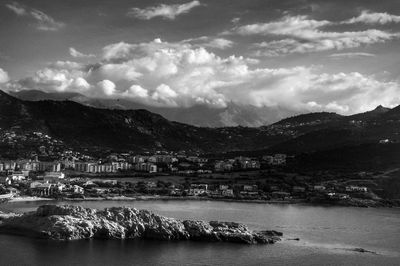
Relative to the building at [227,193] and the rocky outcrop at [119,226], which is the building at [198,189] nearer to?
the building at [227,193]

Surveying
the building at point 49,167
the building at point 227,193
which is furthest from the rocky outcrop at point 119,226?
the building at point 49,167

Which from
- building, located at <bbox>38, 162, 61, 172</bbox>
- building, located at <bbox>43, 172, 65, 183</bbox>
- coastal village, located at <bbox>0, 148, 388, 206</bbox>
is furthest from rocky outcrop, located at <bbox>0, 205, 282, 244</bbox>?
building, located at <bbox>38, 162, 61, 172</bbox>

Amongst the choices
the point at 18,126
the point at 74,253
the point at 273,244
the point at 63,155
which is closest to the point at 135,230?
the point at 74,253

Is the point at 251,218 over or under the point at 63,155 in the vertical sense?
under

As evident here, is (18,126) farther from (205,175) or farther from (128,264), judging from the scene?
(128,264)

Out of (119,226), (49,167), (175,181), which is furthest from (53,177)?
(119,226)

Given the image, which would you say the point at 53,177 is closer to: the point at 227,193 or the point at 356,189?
the point at 227,193
